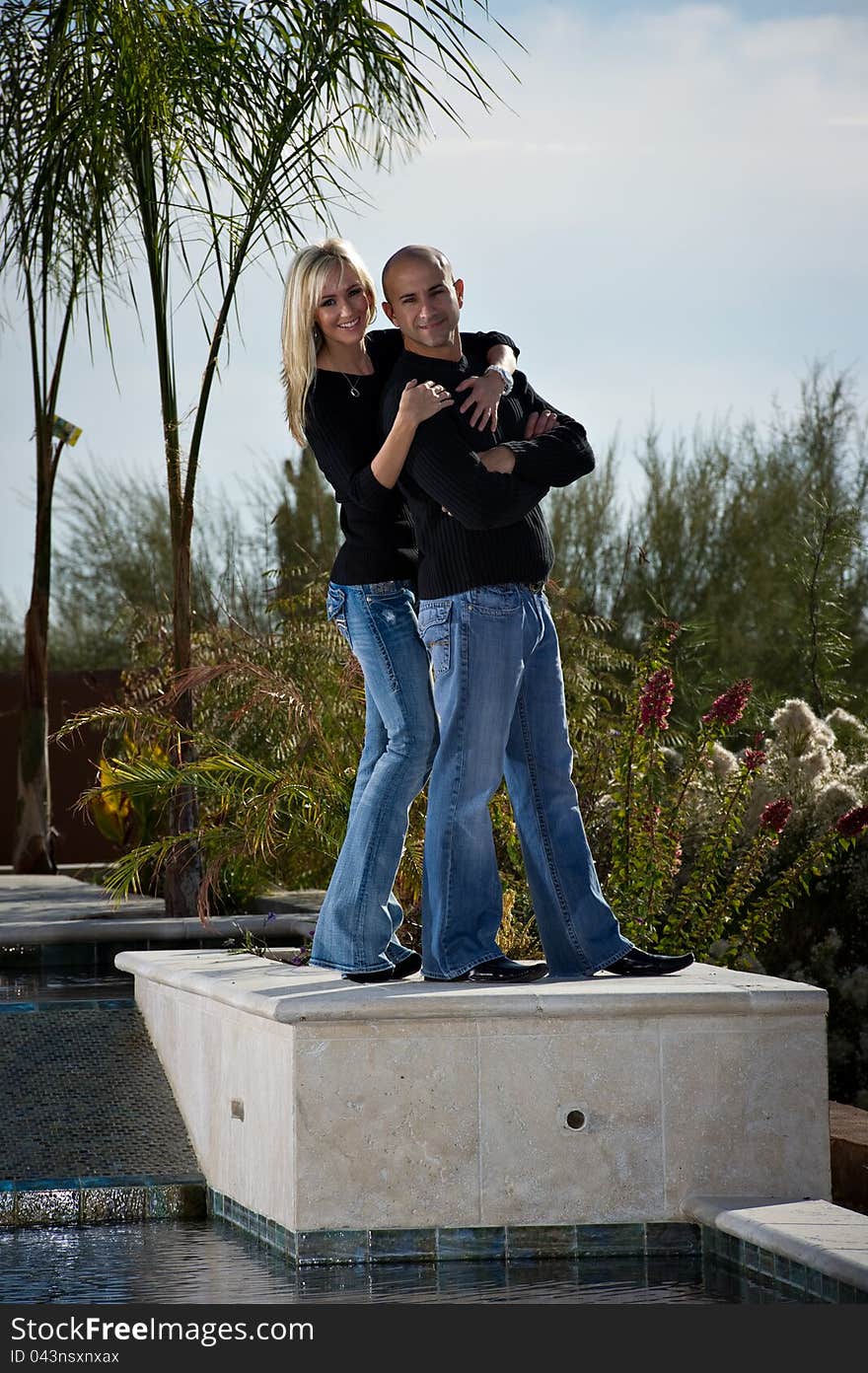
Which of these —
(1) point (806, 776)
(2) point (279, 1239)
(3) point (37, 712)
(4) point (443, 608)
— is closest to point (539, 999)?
(2) point (279, 1239)

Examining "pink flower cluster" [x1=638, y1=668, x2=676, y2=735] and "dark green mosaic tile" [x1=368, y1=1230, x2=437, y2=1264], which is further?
"pink flower cluster" [x1=638, y1=668, x2=676, y2=735]

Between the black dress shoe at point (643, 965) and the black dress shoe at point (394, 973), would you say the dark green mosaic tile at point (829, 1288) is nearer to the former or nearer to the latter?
the black dress shoe at point (643, 965)

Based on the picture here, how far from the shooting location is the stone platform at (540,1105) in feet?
12.1

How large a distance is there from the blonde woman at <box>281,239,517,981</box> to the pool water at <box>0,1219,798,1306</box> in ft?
2.45

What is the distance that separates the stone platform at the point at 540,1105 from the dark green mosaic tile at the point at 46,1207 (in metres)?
0.66

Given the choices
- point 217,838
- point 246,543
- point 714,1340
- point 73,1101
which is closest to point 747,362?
point 246,543

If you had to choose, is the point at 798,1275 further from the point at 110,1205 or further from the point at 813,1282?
the point at 110,1205

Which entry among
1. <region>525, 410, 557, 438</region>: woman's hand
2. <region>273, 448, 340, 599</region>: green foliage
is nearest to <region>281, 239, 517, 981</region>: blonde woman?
<region>525, 410, 557, 438</region>: woman's hand

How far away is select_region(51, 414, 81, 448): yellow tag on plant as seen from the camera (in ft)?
33.4

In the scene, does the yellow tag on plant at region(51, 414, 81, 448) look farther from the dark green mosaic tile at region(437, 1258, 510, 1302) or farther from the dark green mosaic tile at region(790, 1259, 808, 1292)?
the dark green mosaic tile at region(790, 1259, 808, 1292)

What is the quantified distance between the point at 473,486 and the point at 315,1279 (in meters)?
1.71

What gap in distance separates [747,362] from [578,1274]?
13.4 m

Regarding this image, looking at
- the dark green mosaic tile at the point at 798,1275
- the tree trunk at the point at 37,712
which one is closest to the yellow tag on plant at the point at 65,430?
the tree trunk at the point at 37,712

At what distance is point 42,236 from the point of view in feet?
33.7
